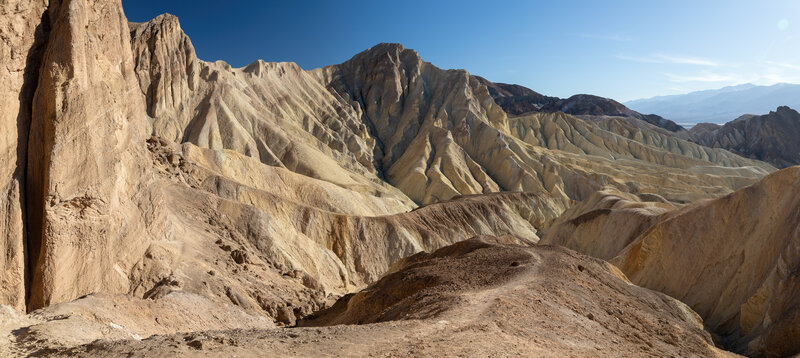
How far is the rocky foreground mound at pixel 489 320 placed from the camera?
9812mm

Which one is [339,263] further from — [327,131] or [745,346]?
[327,131]

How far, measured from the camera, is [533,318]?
44.1 feet

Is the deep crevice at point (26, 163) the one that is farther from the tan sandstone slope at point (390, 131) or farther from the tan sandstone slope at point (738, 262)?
the tan sandstone slope at point (390, 131)

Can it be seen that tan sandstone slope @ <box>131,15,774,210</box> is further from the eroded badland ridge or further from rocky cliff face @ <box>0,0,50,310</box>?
rocky cliff face @ <box>0,0,50,310</box>

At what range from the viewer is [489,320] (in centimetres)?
1246

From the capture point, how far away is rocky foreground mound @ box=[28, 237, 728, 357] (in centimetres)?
981

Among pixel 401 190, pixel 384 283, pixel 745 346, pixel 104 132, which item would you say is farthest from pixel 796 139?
pixel 104 132

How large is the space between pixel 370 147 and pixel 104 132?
247ft

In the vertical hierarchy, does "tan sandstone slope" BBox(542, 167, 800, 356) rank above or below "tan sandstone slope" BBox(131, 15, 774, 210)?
below

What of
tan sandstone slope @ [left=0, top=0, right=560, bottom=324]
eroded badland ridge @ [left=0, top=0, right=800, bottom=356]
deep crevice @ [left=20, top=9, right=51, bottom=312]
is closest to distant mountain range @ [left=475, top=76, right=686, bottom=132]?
eroded badland ridge @ [left=0, top=0, right=800, bottom=356]

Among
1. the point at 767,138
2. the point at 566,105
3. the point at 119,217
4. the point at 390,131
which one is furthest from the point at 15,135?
the point at 566,105

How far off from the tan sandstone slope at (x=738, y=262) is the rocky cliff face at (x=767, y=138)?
109162mm

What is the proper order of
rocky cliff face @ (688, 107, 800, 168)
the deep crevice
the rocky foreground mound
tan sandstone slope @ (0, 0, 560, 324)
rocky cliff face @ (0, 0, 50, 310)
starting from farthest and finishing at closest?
rocky cliff face @ (688, 107, 800, 168) → tan sandstone slope @ (0, 0, 560, 324) → the deep crevice → rocky cliff face @ (0, 0, 50, 310) → the rocky foreground mound

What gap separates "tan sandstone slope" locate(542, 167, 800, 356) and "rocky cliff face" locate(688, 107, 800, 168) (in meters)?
109
